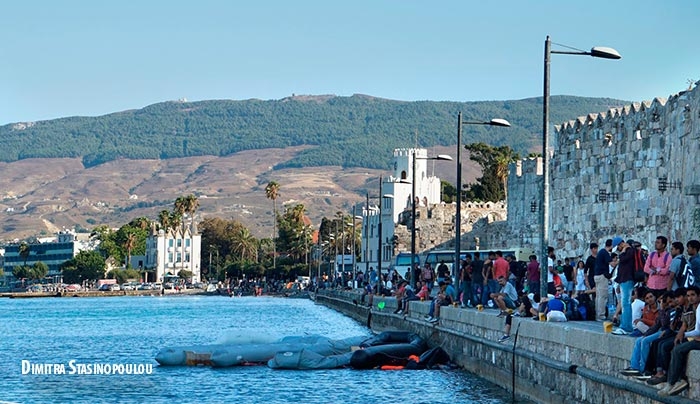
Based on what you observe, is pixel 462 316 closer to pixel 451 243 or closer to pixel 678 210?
pixel 678 210

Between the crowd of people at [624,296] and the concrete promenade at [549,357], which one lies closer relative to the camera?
the crowd of people at [624,296]

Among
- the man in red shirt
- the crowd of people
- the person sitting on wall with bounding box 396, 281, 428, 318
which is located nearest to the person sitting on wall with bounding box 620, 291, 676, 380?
the crowd of people

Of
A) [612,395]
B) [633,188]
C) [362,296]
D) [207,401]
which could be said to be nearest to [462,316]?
[207,401]

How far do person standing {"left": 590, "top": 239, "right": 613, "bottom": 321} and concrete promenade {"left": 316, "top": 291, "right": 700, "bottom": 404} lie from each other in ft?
3.24

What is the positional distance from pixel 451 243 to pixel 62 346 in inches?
1988

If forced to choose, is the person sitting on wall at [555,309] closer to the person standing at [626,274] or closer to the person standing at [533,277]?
the person standing at [626,274]

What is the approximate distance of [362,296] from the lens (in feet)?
206

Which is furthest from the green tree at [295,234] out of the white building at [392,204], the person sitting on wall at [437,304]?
the person sitting on wall at [437,304]

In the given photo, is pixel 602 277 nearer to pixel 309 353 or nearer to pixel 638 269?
pixel 638 269

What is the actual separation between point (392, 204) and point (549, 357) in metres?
89.5

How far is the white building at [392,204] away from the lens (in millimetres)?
103850

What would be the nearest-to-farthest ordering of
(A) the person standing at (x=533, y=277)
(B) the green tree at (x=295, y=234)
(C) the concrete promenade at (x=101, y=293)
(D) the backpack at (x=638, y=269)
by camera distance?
(D) the backpack at (x=638, y=269) → (A) the person standing at (x=533, y=277) → (B) the green tree at (x=295, y=234) → (C) the concrete promenade at (x=101, y=293)

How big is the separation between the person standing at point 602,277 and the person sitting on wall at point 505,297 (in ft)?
8.80

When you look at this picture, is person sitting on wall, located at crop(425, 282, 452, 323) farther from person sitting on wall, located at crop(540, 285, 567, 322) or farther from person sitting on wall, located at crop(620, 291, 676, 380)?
person sitting on wall, located at crop(620, 291, 676, 380)
